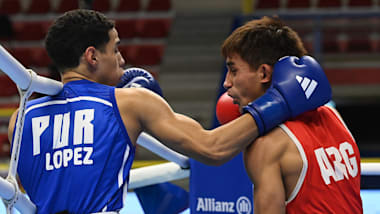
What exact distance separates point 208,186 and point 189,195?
16 centimetres

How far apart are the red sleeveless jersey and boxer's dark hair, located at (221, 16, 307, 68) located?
0.21m

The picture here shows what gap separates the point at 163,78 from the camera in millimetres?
8617

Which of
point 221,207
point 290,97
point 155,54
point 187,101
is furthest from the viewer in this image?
point 155,54

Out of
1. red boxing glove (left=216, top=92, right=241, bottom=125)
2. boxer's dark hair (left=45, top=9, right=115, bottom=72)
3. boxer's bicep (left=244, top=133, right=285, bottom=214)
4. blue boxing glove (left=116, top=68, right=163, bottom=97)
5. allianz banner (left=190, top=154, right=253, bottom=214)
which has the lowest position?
allianz banner (left=190, top=154, right=253, bottom=214)

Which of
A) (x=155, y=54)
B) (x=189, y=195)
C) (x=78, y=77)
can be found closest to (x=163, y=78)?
(x=155, y=54)

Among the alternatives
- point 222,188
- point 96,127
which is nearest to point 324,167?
point 96,127

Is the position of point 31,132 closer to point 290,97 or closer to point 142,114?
point 142,114

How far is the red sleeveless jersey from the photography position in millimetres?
1589

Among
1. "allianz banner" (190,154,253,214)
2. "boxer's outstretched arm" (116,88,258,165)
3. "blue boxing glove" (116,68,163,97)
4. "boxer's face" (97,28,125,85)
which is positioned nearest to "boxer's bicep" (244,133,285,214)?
"boxer's outstretched arm" (116,88,258,165)

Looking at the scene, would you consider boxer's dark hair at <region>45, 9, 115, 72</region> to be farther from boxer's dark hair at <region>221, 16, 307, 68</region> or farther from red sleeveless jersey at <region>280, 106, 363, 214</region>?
red sleeveless jersey at <region>280, 106, 363, 214</region>

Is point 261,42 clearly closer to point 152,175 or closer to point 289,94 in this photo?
point 289,94

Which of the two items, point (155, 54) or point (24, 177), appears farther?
point (155, 54)

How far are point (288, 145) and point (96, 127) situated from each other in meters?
0.57

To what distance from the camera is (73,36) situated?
1811 mm
